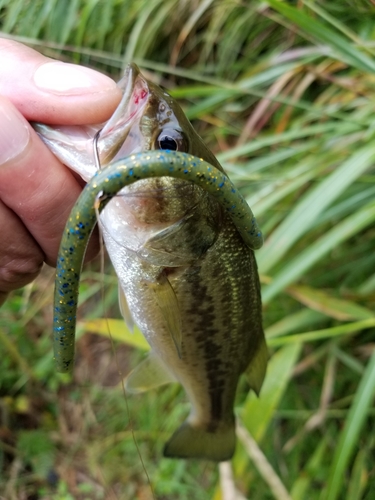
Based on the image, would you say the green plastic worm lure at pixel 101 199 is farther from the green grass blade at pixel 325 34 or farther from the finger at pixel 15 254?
the green grass blade at pixel 325 34

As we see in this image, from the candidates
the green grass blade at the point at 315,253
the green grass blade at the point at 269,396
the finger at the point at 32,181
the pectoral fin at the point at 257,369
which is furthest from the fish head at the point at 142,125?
the green grass blade at the point at 269,396

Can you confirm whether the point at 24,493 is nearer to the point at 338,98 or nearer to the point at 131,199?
the point at 131,199

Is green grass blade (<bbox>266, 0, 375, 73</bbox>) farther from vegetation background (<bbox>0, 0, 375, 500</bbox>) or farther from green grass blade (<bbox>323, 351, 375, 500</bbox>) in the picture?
green grass blade (<bbox>323, 351, 375, 500</bbox>)

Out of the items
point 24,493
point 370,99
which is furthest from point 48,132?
point 24,493

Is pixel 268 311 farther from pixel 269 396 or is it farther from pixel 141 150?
pixel 141 150

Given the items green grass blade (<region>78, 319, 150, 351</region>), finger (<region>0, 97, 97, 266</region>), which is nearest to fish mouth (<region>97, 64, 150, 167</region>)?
finger (<region>0, 97, 97, 266</region>)

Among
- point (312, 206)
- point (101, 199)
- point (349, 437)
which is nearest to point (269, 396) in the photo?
point (349, 437)
